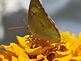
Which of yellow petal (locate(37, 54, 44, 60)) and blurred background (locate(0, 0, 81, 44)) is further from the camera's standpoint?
blurred background (locate(0, 0, 81, 44))

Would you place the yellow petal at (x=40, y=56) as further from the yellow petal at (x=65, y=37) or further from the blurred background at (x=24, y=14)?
the blurred background at (x=24, y=14)

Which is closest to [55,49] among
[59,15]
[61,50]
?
[61,50]

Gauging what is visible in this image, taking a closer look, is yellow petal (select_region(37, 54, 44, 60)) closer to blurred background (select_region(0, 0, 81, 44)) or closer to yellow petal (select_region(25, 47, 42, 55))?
yellow petal (select_region(25, 47, 42, 55))

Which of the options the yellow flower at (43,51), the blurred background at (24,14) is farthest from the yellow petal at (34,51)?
the blurred background at (24,14)

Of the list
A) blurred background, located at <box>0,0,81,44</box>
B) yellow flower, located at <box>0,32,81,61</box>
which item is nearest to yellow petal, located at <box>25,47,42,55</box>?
yellow flower, located at <box>0,32,81,61</box>

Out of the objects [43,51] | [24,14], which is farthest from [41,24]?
[24,14]
